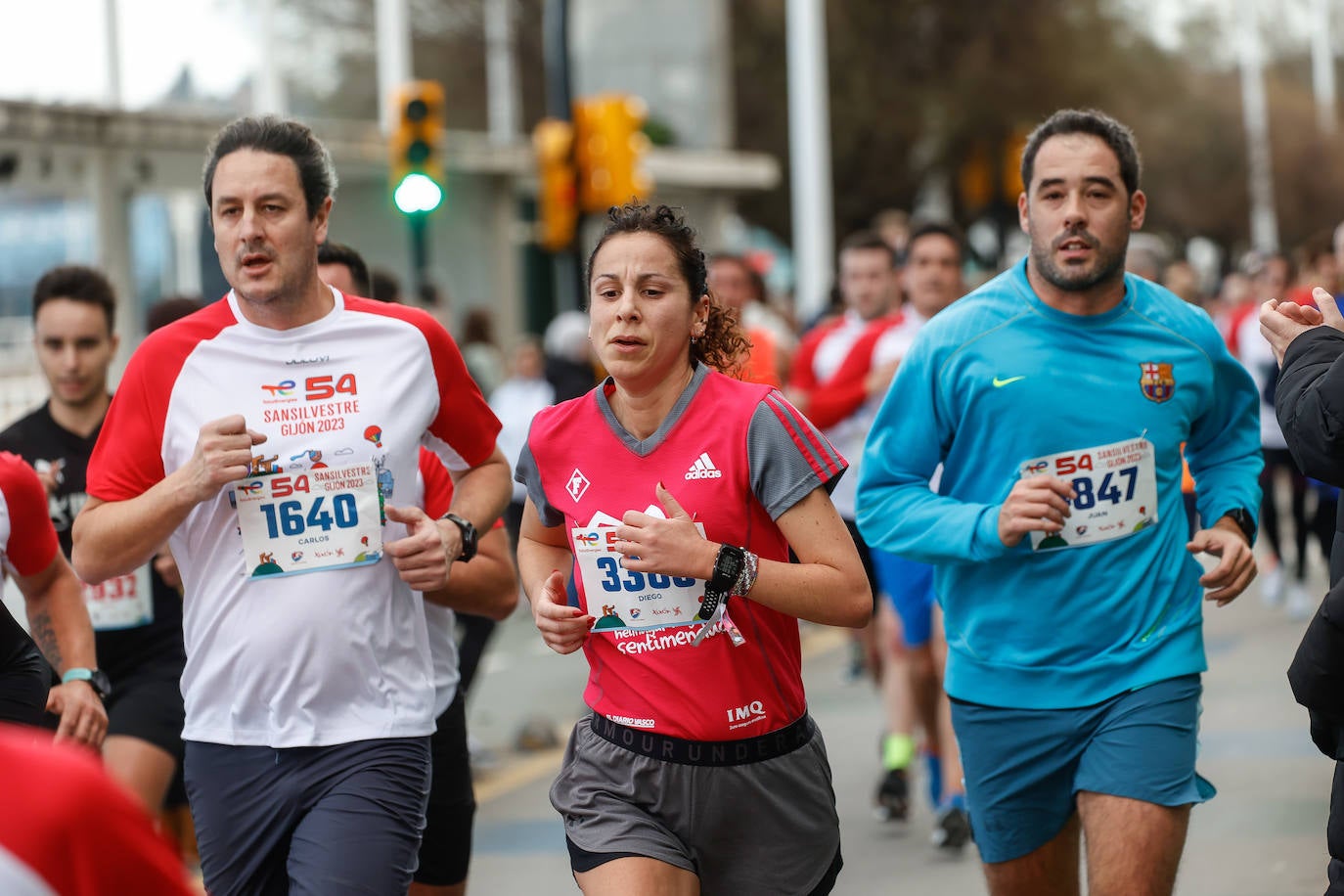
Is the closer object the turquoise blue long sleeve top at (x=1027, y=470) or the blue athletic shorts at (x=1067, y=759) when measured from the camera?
the blue athletic shorts at (x=1067, y=759)

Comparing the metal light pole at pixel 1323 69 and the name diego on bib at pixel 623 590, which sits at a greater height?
the metal light pole at pixel 1323 69

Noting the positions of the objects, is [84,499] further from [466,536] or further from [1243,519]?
[1243,519]

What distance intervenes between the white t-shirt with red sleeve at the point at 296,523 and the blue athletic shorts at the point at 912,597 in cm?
336

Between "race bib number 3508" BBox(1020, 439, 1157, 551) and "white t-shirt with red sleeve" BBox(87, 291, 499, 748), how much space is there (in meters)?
1.50

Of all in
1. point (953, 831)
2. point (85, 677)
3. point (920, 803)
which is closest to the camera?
point (85, 677)

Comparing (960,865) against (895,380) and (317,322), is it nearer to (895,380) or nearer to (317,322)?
(895,380)

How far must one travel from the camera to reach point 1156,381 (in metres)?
4.52

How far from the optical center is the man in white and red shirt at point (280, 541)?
156 inches

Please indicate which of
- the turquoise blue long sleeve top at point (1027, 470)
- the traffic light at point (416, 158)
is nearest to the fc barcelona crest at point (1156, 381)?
the turquoise blue long sleeve top at point (1027, 470)

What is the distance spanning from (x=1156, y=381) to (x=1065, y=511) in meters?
0.50

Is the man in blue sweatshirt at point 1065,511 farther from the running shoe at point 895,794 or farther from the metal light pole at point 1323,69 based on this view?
the metal light pole at point 1323,69

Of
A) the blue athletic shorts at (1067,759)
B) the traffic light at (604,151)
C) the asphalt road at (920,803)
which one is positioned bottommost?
the asphalt road at (920,803)

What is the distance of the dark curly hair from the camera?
3.88m

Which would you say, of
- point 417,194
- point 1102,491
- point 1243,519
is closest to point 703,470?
point 1102,491
